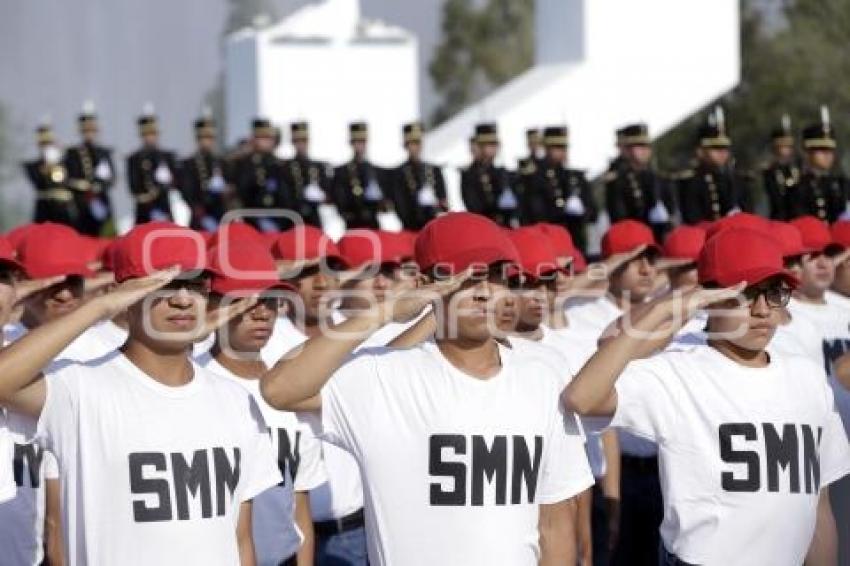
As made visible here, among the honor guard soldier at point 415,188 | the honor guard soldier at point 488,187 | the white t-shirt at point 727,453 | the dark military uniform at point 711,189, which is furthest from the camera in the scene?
the honor guard soldier at point 415,188

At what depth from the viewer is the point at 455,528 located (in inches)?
250

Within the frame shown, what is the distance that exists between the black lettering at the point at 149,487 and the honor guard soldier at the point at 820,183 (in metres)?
12.5

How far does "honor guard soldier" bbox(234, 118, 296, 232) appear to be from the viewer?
77.8 feet

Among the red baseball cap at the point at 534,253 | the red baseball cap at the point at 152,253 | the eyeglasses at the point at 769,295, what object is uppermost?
the red baseball cap at the point at 152,253

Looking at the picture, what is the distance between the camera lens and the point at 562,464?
6.66m

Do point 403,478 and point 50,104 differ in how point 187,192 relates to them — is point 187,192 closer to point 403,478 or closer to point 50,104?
point 403,478

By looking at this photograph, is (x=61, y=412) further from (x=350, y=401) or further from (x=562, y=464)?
(x=562, y=464)

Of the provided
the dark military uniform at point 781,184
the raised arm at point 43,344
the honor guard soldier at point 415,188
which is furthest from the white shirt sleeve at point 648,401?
the honor guard soldier at point 415,188

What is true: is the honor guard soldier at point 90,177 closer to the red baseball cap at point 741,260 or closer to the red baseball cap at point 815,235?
the red baseball cap at point 815,235

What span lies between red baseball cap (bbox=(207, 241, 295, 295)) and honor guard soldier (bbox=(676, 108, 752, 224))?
12.3m

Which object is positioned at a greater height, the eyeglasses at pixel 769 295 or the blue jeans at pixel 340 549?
the eyeglasses at pixel 769 295

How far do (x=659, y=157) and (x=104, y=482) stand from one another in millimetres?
37310

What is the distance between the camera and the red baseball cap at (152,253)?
20.9ft

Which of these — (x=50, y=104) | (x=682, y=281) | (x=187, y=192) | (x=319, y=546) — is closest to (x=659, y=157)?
(x=50, y=104)
